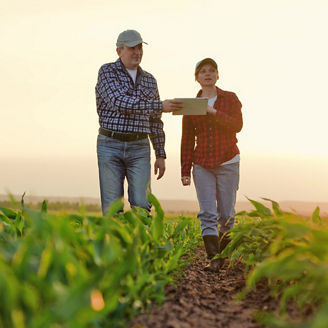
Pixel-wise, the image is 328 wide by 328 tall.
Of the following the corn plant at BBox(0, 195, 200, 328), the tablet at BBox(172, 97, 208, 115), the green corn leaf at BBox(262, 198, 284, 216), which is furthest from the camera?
the tablet at BBox(172, 97, 208, 115)

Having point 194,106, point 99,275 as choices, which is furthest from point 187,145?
point 99,275

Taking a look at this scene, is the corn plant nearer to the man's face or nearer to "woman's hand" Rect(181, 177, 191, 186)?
"woman's hand" Rect(181, 177, 191, 186)

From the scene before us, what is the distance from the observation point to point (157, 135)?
6336 mm

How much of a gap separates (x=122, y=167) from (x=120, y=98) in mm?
792

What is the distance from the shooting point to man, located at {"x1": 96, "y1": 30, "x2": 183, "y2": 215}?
576 centimetres

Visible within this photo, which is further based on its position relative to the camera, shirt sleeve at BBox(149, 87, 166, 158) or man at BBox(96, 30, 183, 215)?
shirt sleeve at BBox(149, 87, 166, 158)

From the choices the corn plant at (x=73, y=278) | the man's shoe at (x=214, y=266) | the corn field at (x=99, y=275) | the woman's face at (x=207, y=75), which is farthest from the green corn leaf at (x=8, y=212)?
the woman's face at (x=207, y=75)

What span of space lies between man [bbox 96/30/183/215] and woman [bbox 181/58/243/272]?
49 cm

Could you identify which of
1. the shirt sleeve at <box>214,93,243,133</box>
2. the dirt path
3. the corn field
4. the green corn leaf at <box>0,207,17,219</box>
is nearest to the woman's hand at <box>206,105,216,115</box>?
the shirt sleeve at <box>214,93,243,133</box>

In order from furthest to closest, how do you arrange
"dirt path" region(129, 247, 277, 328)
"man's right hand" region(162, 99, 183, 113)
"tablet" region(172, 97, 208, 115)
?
"man's right hand" region(162, 99, 183, 113) → "tablet" region(172, 97, 208, 115) → "dirt path" region(129, 247, 277, 328)

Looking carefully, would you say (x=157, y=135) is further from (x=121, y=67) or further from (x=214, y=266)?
(x=214, y=266)

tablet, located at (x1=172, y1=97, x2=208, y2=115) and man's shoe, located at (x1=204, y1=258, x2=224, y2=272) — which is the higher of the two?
tablet, located at (x1=172, y1=97, x2=208, y2=115)

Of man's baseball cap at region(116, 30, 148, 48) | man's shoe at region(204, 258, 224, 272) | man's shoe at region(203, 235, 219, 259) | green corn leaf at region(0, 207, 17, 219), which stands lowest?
man's shoe at region(204, 258, 224, 272)

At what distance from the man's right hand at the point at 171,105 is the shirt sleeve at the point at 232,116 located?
0.44m
